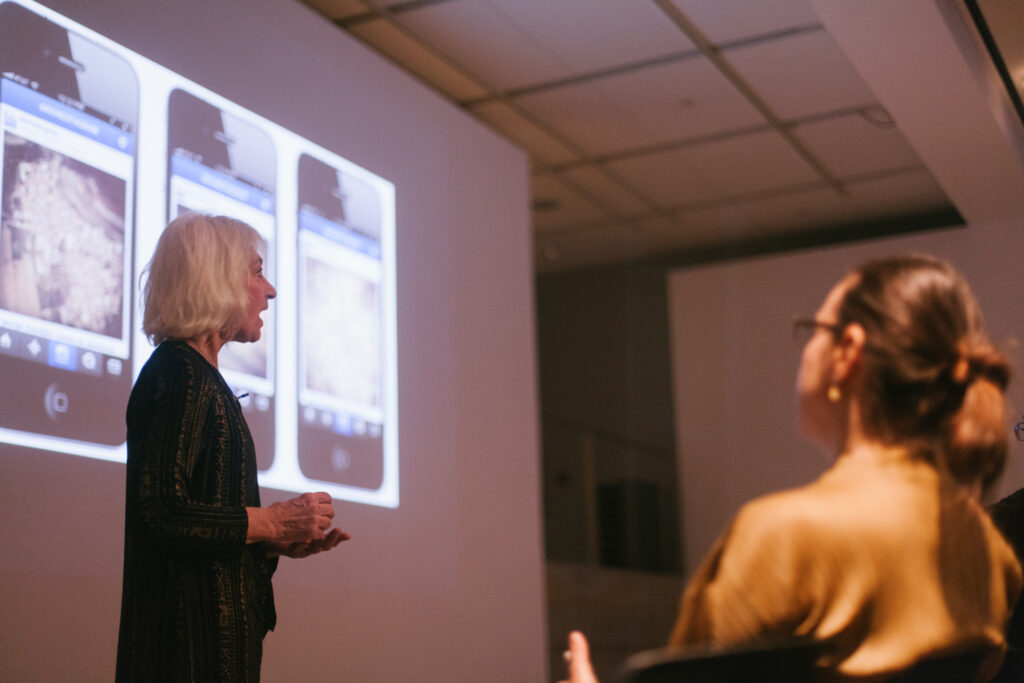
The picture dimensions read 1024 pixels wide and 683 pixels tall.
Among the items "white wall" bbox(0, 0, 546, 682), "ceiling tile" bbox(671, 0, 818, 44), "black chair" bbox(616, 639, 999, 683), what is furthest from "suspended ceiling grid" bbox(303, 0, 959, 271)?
"black chair" bbox(616, 639, 999, 683)

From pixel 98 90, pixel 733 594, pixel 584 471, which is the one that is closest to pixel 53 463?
pixel 98 90

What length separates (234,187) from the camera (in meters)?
3.56

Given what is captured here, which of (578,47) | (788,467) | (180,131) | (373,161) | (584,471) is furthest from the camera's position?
(584,471)

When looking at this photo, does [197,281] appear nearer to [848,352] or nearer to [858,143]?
[848,352]

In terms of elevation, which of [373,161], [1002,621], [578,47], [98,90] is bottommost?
[1002,621]

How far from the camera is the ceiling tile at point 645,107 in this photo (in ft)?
17.5

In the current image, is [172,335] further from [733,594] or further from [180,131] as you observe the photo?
[180,131]

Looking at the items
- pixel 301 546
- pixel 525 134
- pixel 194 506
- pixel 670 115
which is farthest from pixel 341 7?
pixel 194 506

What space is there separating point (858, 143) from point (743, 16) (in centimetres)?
171

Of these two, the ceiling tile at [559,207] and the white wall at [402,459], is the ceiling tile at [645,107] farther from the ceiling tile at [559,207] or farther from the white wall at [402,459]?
the ceiling tile at [559,207]

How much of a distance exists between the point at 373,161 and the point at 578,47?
1.19m

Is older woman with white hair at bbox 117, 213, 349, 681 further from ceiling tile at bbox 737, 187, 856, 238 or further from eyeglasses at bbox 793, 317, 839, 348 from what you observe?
ceiling tile at bbox 737, 187, 856, 238

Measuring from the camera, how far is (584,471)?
762cm

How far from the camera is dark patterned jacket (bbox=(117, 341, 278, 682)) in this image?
186cm
